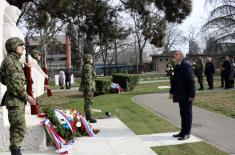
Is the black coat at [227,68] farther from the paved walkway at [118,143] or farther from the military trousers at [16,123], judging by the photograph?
the military trousers at [16,123]

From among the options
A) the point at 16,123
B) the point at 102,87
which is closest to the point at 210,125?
the point at 16,123

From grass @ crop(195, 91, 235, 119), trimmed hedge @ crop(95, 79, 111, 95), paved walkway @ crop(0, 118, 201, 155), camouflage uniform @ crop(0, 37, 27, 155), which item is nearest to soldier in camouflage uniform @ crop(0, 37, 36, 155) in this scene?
camouflage uniform @ crop(0, 37, 27, 155)

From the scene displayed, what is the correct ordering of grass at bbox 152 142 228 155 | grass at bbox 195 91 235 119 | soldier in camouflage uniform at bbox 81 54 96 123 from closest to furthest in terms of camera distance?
1. grass at bbox 152 142 228 155
2. soldier in camouflage uniform at bbox 81 54 96 123
3. grass at bbox 195 91 235 119

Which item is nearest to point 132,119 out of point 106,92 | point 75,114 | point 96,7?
point 75,114

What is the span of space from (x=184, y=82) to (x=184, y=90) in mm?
171

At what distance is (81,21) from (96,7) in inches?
38.8

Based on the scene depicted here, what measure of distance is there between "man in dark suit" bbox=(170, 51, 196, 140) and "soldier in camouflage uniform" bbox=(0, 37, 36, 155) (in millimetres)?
3413

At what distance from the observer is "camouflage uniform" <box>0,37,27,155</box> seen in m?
6.00

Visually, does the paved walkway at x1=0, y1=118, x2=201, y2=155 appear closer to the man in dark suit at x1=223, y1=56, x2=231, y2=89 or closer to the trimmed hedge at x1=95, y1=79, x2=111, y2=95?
the trimmed hedge at x1=95, y1=79, x2=111, y2=95

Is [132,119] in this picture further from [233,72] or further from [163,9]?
[233,72]

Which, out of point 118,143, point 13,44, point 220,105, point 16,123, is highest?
point 13,44

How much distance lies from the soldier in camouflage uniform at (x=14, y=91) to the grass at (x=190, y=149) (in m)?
2.57

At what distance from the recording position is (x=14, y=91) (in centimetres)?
600

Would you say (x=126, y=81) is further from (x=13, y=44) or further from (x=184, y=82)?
(x=13, y=44)
